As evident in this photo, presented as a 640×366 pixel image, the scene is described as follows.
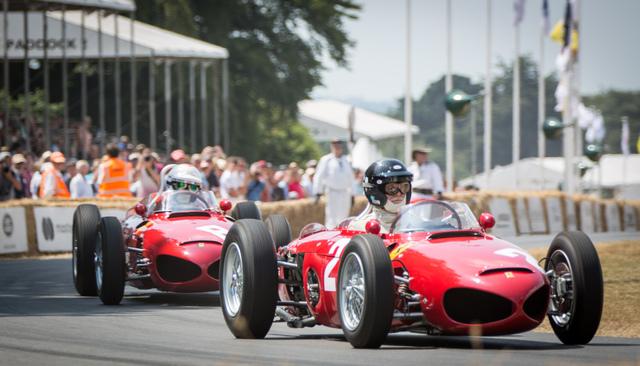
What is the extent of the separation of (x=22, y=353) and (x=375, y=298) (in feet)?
8.09

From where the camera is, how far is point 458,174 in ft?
516

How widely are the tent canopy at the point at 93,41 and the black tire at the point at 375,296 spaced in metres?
23.0

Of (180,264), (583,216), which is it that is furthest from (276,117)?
(180,264)

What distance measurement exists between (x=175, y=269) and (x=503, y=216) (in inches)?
848

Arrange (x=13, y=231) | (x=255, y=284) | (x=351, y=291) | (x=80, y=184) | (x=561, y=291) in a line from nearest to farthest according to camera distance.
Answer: (x=351, y=291) → (x=561, y=291) → (x=255, y=284) → (x=13, y=231) → (x=80, y=184)

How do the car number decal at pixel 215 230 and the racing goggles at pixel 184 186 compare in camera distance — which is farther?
the racing goggles at pixel 184 186

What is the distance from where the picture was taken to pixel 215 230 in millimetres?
14828

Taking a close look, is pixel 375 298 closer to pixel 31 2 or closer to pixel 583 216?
pixel 31 2

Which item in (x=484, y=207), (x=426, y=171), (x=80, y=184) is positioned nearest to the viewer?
(x=80, y=184)

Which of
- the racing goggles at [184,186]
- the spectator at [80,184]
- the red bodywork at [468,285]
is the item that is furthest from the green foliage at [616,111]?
the red bodywork at [468,285]

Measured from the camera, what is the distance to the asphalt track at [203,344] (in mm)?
9125

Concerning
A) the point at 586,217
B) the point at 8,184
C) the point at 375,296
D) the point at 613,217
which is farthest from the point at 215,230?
the point at 613,217

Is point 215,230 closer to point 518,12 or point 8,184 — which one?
point 8,184

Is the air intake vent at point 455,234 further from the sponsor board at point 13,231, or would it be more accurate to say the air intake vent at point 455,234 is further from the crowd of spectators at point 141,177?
the sponsor board at point 13,231
